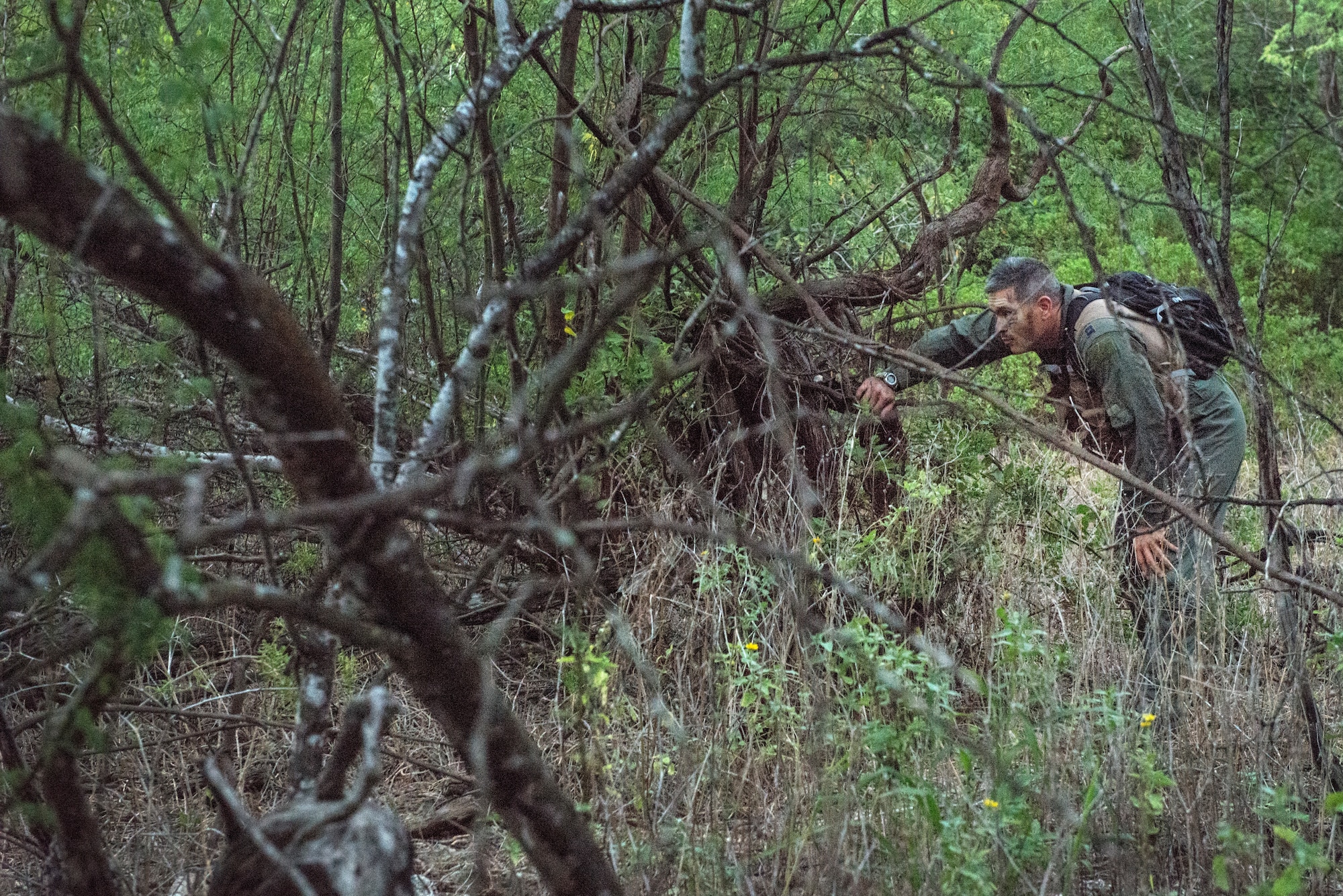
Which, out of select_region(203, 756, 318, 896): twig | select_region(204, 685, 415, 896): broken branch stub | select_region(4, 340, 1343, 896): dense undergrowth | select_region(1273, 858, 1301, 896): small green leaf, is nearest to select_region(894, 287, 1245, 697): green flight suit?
select_region(4, 340, 1343, 896): dense undergrowth

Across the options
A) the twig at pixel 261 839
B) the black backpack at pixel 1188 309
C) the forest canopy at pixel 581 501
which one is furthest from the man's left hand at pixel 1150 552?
the twig at pixel 261 839

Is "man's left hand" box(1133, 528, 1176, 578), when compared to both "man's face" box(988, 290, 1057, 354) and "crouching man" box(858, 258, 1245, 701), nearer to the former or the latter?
"crouching man" box(858, 258, 1245, 701)

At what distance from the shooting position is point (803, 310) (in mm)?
4605

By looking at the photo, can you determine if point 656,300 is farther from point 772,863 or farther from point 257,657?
point 772,863

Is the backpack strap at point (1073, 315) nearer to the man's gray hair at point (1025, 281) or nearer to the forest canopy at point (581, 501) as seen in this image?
the man's gray hair at point (1025, 281)

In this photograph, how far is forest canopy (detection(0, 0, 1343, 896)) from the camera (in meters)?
1.72

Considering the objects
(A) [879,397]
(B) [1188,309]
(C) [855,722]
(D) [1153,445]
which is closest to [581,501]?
(C) [855,722]

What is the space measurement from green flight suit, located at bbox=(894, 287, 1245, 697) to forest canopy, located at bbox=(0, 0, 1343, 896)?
14 centimetres

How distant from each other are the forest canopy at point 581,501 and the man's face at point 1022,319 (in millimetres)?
371

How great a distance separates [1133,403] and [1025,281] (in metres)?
0.65

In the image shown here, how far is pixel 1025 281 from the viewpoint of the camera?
4375mm

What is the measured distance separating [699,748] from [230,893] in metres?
1.60

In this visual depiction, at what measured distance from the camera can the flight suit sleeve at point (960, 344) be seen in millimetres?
4562

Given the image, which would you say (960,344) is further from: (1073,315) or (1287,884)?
(1287,884)
